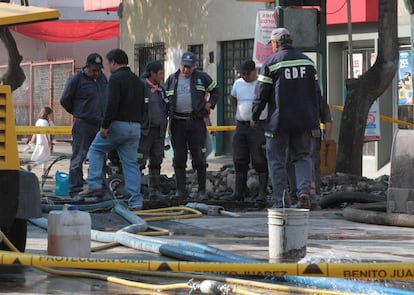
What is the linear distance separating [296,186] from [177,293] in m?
5.57

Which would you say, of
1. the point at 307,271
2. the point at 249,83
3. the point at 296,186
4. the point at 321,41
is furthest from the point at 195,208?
the point at 307,271

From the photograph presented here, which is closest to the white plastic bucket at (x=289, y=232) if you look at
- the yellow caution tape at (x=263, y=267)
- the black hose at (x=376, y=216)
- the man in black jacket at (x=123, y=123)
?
the yellow caution tape at (x=263, y=267)

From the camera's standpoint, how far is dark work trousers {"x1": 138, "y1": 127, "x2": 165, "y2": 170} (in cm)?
1445

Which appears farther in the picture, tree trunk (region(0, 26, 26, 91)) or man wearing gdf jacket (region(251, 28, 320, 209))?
tree trunk (region(0, 26, 26, 91))

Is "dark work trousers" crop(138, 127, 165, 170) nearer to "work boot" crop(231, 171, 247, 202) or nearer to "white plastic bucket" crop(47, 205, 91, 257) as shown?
"work boot" crop(231, 171, 247, 202)

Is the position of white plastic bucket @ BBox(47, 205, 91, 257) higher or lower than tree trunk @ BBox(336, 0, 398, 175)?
lower

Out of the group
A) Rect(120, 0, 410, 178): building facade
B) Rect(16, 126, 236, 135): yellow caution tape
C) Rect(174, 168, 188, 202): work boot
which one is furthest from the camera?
Rect(120, 0, 410, 178): building facade

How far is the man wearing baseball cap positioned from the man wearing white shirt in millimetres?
1774

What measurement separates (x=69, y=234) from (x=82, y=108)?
19.9ft

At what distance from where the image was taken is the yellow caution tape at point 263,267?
610 centimetres

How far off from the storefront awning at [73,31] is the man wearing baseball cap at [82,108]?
24.9 metres

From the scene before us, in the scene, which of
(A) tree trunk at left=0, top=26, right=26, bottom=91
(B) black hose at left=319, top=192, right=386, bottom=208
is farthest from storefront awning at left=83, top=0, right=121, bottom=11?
(B) black hose at left=319, top=192, right=386, bottom=208

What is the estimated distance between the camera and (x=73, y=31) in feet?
130

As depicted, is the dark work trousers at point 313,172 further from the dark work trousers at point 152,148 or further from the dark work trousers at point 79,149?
the dark work trousers at point 79,149
